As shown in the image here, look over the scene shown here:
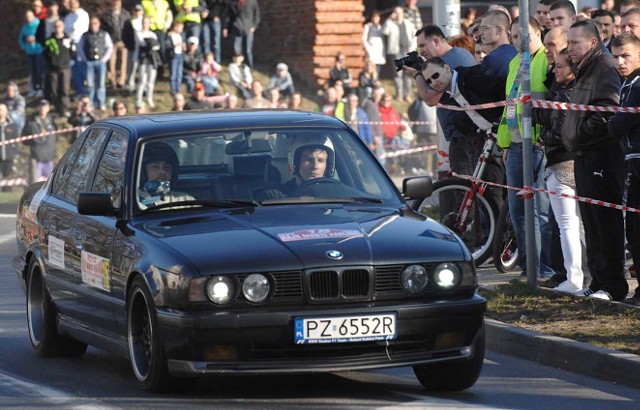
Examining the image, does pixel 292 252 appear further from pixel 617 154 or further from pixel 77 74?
pixel 77 74

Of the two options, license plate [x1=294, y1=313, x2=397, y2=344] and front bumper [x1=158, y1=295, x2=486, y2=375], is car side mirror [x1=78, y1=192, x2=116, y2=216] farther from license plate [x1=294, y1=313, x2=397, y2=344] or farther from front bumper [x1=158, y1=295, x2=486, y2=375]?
license plate [x1=294, y1=313, x2=397, y2=344]

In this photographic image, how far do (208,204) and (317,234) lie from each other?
940 mm

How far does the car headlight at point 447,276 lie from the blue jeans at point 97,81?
21931 mm

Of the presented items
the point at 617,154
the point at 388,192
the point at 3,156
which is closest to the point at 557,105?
the point at 617,154

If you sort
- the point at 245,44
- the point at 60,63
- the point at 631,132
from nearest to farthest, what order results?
the point at 631,132 < the point at 60,63 < the point at 245,44

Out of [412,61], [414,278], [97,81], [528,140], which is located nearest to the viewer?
[414,278]

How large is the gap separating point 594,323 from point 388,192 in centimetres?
196

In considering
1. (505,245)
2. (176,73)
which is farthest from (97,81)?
(505,245)

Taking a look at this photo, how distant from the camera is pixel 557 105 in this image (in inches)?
458

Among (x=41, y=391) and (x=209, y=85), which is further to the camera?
(x=209, y=85)

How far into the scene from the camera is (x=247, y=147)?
936cm

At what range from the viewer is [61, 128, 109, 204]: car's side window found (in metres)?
10.1

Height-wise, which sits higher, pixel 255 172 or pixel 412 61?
pixel 412 61

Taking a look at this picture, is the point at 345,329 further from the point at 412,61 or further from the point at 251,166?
the point at 412,61
